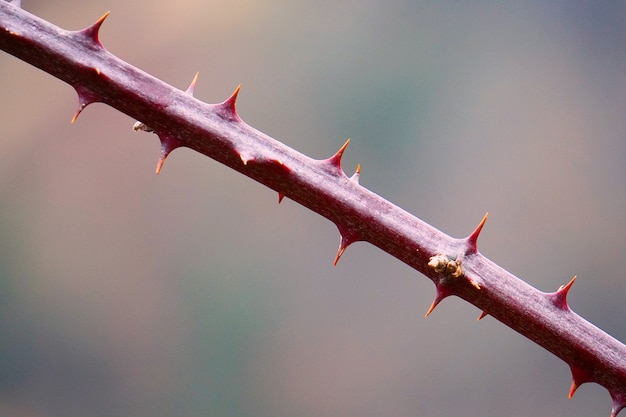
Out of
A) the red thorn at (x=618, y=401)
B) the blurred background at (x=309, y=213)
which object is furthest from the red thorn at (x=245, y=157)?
the blurred background at (x=309, y=213)

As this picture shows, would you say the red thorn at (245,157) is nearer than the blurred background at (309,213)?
Yes

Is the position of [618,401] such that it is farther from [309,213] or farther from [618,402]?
[309,213]

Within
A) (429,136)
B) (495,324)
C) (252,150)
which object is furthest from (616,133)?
(252,150)

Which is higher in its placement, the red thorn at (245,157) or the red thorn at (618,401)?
the red thorn at (245,157)

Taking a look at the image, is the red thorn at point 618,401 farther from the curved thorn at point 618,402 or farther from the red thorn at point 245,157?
the red thorn at point 245,157

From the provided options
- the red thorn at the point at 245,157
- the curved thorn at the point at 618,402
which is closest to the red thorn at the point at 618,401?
the curved thorn at the point at 618,402

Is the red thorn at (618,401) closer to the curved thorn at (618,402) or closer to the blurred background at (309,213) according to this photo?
the curved thorn at (618,402)

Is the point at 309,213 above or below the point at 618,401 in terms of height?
below

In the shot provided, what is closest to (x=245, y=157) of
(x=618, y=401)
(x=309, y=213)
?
(x=618, y=401)

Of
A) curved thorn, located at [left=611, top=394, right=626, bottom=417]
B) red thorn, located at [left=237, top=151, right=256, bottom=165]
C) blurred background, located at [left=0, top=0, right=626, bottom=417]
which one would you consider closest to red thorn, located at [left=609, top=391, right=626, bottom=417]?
curved thorn, located at [left=611, top=394, right=626, bottom=417]
